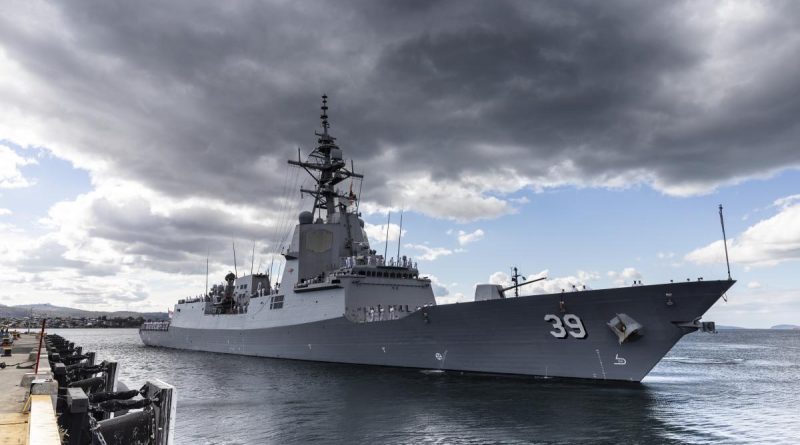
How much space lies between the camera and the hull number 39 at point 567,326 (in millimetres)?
15789

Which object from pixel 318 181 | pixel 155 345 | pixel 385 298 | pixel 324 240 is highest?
pixel 318 181

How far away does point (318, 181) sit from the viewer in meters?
31.4

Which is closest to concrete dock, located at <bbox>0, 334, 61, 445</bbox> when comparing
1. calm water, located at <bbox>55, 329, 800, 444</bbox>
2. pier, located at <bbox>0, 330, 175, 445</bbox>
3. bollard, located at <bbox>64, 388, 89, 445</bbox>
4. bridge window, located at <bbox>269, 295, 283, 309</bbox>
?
pier, located at <bbox>0, 330, 175, 445</bbox>

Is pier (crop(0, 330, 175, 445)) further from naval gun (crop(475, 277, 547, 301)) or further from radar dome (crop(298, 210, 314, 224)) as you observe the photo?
radar dome (crop(298, 210, 314, 224))

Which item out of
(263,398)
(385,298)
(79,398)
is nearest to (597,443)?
(79,398)

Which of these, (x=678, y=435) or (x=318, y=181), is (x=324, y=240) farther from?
(x=678, y=435)

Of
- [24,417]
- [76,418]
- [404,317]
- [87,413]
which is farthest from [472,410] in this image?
[24,417]

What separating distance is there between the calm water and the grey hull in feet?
2.08

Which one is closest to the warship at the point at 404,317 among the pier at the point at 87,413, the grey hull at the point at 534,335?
the grey hull at the point at 534,335

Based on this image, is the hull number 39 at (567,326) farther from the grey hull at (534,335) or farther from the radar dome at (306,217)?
the radar dome at (306,217)

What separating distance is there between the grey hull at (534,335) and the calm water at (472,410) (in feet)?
2.08

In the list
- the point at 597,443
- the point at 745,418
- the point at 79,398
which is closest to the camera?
the point at 79,398

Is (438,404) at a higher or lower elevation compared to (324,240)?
lower

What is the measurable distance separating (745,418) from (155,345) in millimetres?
47785
